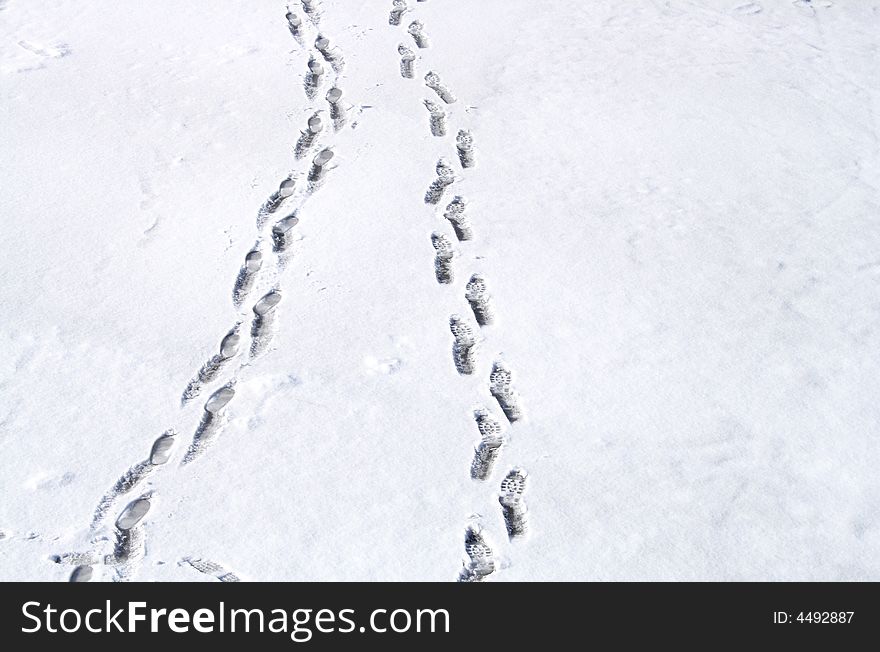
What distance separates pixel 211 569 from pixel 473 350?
3.18 ft

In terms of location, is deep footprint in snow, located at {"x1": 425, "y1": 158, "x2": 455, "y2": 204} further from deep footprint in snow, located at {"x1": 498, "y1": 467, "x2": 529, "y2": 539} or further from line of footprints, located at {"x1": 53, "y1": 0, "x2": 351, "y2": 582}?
deep footprint in snow, located at {"x1": 498, "y1": 467, "x2": 529, "y2": 539}

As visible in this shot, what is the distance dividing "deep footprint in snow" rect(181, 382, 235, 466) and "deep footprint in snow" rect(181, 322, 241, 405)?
0.19 ft

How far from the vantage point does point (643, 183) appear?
320 cm

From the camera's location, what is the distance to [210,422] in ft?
7.36

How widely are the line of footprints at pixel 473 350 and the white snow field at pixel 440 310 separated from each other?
1cm

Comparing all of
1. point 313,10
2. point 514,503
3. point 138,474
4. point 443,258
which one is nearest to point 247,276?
point 443,258

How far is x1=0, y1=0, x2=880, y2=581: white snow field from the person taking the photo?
1968mm

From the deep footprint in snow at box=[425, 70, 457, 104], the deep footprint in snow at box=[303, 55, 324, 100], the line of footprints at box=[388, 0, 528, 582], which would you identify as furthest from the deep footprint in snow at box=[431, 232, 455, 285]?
the deep footprint in snow at box=[303, 55, 324, 100]

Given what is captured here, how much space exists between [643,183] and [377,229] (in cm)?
103

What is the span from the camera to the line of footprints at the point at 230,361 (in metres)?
1.90

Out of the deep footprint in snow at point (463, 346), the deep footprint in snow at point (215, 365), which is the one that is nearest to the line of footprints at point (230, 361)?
the deep footprint in snow at point (215, 365)

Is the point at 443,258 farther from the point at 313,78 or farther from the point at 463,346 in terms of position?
the point at 313,78
